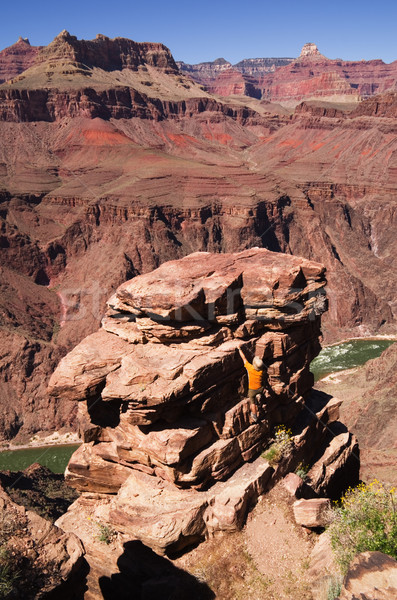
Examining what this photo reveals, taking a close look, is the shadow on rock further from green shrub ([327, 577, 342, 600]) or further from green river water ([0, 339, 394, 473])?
green river water ([0, 339, 394, 473])

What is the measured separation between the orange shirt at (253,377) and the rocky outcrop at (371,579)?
7.94 m

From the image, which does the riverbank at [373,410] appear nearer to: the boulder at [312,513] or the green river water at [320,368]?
the green river water at [320,368]

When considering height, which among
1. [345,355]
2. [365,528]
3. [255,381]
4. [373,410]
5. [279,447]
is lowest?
[345,355]

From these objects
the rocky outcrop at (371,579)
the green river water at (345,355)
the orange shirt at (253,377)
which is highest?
the orange shirt at (253,377)

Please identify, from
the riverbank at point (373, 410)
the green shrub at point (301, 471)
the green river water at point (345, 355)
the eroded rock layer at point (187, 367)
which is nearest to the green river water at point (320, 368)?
the green river water at point (345, 355)

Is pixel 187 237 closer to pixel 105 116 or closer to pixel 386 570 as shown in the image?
pixel 105 116

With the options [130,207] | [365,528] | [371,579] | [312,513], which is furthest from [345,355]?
[371,579]

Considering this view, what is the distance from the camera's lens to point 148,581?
1541 centimetres

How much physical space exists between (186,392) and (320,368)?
51593mm

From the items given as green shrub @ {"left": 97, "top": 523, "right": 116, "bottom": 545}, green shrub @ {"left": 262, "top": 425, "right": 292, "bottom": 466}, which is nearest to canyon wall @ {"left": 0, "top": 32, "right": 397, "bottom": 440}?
green shrub @ {"left": 97, "top": 523, "right": 116, "bottom": 545}

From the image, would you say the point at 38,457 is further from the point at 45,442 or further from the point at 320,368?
the point at 320,368

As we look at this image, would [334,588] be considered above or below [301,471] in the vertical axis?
above

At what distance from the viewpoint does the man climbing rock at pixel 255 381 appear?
18516 mm

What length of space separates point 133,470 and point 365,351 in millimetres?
59620
